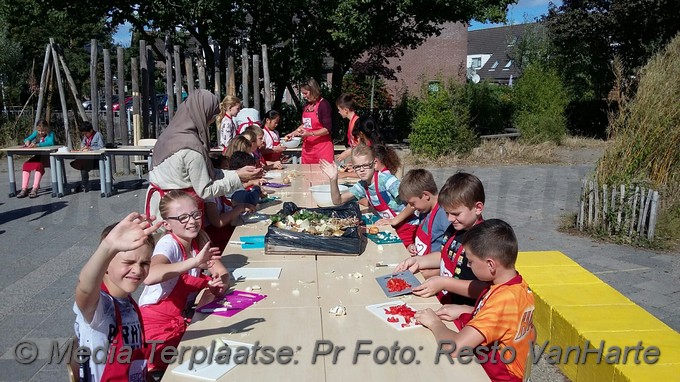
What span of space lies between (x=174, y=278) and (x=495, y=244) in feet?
5.63

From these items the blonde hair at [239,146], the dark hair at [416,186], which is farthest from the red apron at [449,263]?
the blonde hair at [239,146]

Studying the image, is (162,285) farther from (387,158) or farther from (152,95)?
(152,95)

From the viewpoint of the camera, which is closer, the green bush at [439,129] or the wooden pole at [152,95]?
the wooden pole at [152,95]

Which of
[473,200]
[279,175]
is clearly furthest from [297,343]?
[279,175]

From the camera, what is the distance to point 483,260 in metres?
2.88

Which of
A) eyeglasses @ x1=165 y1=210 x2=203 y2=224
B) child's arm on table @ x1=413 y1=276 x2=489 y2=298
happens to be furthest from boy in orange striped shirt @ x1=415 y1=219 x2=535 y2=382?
eyeglasses @ x1=165 y1=210 x2=203 y2=224

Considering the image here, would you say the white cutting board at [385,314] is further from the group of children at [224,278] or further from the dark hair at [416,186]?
the dark hair at [416,186]

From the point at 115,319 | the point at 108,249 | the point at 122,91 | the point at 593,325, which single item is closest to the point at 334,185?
the point at 593,325

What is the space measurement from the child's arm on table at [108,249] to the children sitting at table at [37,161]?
32.5ft

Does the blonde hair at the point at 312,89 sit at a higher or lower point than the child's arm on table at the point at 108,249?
higher

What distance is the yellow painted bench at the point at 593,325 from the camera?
3.40 m

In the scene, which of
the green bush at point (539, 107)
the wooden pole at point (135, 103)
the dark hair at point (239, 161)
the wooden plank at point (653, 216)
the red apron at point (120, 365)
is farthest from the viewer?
the green bush at point (539, 107)

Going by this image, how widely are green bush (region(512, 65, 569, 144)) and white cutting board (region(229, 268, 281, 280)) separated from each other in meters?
15.3

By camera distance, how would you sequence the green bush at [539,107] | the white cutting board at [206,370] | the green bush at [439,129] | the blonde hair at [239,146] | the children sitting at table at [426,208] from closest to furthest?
the white cutting board at [206,370], the children sitting at table at [426,208], the blonde hair at [239,146], the green bush at [439,129], the green bush at [539,107]
